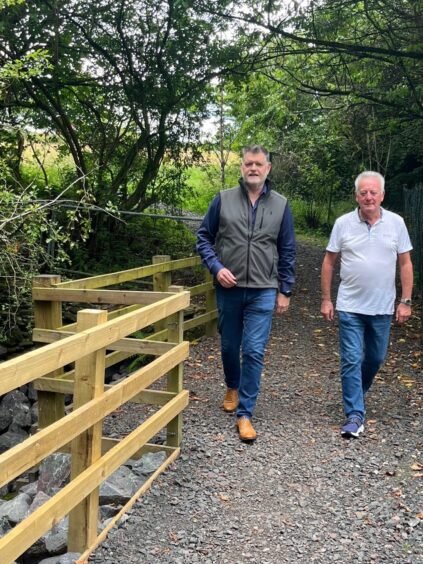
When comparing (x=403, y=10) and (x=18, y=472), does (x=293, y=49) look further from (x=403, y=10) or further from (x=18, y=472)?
(x=18, y=472)

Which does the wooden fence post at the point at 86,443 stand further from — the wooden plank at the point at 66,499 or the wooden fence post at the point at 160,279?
the wooden fence post at the point at 160,279

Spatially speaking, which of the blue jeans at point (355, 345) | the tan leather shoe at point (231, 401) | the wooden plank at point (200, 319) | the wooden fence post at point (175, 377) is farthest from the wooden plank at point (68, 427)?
the wooden plank at point (200, 319)

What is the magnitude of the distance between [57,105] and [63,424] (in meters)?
8.48

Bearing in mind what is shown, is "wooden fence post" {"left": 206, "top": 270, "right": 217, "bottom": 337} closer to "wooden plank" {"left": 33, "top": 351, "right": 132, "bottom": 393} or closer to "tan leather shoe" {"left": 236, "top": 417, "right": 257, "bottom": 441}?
"wooden plank" {"left": 33, "top": 351, "right": 132, "bottom": 393}

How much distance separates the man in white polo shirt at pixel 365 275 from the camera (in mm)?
5105

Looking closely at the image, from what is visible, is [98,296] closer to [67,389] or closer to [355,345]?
[67,389]

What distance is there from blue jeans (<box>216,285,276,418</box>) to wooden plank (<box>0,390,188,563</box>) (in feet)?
2.89

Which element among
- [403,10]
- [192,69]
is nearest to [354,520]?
[192,69]

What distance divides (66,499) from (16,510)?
49.0 inches

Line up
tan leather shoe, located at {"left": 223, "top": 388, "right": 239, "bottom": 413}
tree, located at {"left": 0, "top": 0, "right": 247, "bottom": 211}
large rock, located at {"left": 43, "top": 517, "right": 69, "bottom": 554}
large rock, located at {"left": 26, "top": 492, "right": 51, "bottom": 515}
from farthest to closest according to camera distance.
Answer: tree, located at {"left": 0, "top": 0, "right": 247, "bottom": 211} < tan leather shoe, located at {"left": 223, "top": 388, "right": 239, "bottom": 413} < large rock, located at {"left": 26, "top": 492, "right": 51, "bottom": 515} < large rock, located at {"left": 43, "top": 517, "right": 69, "bottom": 554}

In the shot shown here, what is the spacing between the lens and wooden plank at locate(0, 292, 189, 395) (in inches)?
101

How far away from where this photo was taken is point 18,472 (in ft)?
8.77

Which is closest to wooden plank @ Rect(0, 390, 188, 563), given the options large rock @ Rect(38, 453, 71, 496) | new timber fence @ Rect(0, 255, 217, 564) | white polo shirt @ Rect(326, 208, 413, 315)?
new timber fence @ Rect(0, 255, 217, 564)

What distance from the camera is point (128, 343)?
16.0 feet
